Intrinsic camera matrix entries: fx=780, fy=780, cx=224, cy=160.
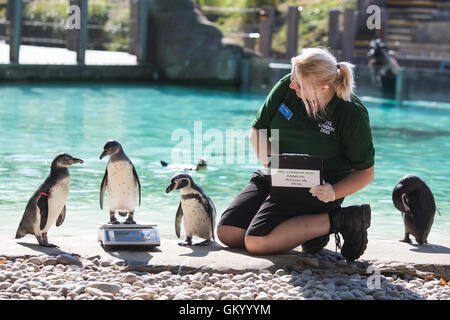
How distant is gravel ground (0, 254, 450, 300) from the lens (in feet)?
10.5

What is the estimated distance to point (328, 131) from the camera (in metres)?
→ 3.77

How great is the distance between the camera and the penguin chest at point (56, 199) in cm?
393

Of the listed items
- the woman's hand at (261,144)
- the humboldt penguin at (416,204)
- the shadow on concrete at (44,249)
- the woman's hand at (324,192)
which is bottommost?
the shadow on concrete at (44,249)

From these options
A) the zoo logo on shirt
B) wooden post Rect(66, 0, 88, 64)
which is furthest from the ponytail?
wooden post Rect(66, 0, 88, 64)

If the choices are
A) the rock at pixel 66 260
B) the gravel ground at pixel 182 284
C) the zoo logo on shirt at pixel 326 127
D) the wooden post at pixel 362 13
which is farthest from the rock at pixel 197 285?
the wooden post at pixel 362 13

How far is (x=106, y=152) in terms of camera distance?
13.5ft

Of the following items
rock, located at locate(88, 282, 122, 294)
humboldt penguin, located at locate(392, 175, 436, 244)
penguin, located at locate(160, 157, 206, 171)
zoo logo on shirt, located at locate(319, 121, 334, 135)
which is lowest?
penguin, located at locate(160, 157, 206, 171)

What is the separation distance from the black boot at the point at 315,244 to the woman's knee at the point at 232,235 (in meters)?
0.32

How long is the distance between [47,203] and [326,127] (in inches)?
56.5

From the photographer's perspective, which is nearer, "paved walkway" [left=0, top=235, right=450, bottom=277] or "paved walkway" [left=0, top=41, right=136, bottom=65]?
"paved walkway" [left=0, top=235, right=450, bottom=277]

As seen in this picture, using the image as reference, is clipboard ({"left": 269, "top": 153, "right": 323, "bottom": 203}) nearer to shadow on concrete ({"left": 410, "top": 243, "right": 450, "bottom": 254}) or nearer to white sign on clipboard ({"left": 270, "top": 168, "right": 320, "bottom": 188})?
white sign on clipboard ({"left": 270, "top": 168, "right": 320, "bottom": 188})

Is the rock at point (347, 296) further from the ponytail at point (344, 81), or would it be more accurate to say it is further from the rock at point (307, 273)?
the ponytail at point (344, 81)

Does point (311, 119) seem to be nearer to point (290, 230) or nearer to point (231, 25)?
point (290, 230)

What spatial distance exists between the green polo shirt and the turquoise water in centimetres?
109
